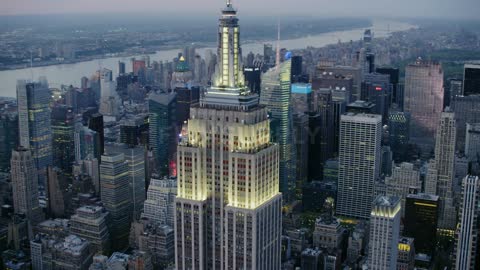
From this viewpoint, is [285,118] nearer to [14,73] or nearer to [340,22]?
[340,22]

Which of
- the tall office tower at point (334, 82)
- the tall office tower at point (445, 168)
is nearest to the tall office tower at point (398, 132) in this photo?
the tall office tower at point (445, 168)

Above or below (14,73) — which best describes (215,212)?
below

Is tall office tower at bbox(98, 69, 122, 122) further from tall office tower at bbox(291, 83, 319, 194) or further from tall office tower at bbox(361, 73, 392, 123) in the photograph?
tall office tower at bbox(361, 73, 392, 123)

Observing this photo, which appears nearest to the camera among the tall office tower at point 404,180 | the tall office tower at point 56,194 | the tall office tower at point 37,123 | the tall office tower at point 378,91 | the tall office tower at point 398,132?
the tall office tower at point 56,194

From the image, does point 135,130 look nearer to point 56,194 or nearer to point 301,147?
point 56,194

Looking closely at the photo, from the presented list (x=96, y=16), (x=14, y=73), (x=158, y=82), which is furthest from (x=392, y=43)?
(x=14, y=73)

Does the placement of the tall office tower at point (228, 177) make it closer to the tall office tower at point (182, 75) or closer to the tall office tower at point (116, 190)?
the tall office tower at point (116, 190)
